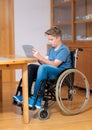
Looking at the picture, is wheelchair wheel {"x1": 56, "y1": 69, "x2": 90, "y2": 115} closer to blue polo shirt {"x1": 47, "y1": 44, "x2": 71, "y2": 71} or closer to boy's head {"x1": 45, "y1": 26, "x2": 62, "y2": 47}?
blue polo shirt {"x1": 47, "y1": 44, "x2": 71, "y2": 71}

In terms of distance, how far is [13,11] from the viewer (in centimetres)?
507

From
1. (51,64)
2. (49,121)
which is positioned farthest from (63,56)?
(49,121)

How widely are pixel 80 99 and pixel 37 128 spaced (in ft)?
4.30

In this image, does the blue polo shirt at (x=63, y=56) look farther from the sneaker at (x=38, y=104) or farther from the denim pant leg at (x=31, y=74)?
the sneaker at (x=38, y=104)

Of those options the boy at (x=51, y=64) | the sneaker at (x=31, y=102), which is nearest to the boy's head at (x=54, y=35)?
the boy at (x=51, y=64)

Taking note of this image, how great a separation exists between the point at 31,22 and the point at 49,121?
281cm

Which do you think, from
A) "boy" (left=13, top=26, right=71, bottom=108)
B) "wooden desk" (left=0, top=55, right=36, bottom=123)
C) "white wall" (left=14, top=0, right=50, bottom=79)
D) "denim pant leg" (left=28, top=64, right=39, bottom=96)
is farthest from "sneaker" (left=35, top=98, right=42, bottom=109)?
"white wall" (left=14, top=0, right=50, bottom=79)

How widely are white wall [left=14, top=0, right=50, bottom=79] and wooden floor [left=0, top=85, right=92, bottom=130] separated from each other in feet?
7.17

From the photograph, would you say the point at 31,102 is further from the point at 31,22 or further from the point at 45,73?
the point at 31,22

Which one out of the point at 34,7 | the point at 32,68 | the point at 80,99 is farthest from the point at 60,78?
the point at 34,7

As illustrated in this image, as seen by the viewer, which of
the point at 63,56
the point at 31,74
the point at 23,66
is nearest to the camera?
the point at 23,66

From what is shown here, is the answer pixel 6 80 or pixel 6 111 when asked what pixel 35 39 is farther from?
pixel 6 111

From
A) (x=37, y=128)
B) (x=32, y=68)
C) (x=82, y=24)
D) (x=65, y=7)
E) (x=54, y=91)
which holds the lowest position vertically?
(x=37, y=128)

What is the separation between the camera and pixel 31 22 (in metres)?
5.20
